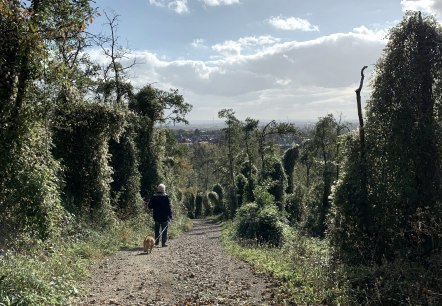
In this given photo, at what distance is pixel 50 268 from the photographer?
7.30m

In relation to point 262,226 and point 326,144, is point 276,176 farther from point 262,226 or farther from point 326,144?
point 262,226

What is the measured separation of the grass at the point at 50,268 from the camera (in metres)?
5.76

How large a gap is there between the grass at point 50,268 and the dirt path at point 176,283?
343 millimetres

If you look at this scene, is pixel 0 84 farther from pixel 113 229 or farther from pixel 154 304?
pixel 113 229

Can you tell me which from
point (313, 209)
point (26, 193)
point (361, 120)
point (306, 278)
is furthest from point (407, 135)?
point (313, 209)

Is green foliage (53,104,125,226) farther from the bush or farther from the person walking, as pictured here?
the bush

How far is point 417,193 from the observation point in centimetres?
1022

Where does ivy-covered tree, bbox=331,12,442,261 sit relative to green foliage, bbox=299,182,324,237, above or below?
above

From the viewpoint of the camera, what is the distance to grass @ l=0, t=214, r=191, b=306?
5.76 metres

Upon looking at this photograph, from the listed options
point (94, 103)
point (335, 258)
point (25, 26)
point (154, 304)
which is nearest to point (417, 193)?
point (335, 258)

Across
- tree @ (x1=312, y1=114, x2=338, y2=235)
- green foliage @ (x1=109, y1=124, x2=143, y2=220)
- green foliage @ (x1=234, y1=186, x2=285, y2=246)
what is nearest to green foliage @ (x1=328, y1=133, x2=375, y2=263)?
green foliage @ (x1=234, y1=186, x2=285, y2=246)

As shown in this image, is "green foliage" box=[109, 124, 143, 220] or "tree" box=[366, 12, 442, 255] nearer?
"tree" box=[366, 12, 442, 255]

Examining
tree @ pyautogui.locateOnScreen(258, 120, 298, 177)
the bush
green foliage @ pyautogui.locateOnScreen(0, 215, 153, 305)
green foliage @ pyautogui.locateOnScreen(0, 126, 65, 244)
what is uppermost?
tree @ pyautogui.locateOnScreen(258, 120, 298, 177)

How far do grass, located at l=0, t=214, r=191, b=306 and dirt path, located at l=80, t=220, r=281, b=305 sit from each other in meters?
0.34
